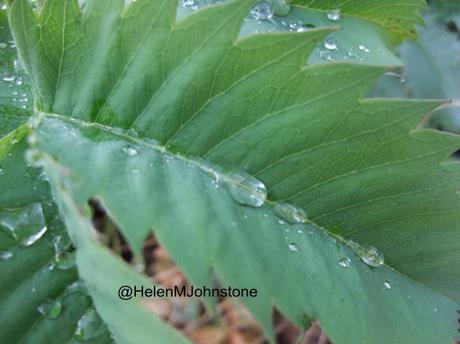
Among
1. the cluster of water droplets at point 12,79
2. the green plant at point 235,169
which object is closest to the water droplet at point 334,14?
the green plant at point 235,169

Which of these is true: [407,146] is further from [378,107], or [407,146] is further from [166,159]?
[166,159]

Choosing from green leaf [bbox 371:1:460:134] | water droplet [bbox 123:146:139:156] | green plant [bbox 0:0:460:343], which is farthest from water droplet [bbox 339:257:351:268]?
green leaf [bbox 371:1:460:134]

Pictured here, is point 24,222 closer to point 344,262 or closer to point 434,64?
point 344,262

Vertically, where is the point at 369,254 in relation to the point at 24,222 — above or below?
above

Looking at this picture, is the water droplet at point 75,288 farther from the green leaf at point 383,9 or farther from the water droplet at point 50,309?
the green leaf at point 383,9

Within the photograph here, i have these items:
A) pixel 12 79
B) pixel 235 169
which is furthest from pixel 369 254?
→ pixel 12 79

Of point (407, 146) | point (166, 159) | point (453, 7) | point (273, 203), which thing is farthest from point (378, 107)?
point (453, 7)
